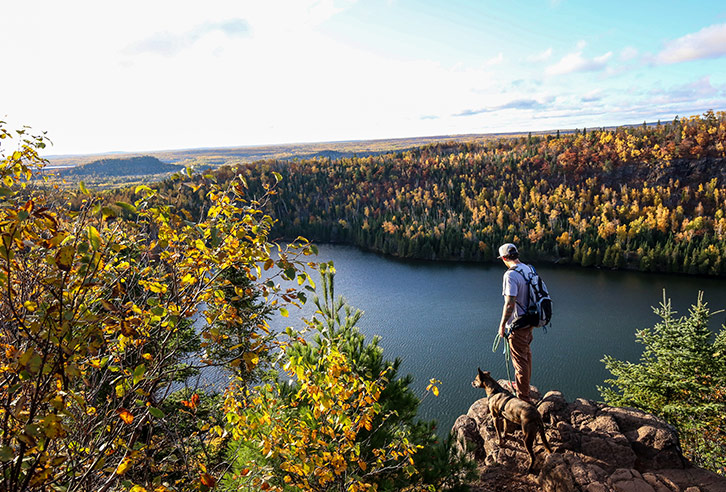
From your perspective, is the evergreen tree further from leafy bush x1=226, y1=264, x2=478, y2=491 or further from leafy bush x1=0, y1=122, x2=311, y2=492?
leafy bush x1=0, y1=122, x2=311, y2=492

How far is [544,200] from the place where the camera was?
108 meters

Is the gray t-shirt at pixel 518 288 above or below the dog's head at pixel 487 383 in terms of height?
above

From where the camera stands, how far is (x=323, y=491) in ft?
15.8

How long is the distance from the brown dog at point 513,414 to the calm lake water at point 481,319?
626 inches

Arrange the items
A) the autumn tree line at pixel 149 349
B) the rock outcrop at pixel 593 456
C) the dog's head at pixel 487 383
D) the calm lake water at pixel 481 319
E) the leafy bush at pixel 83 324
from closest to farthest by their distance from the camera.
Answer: the leafy bush at pixel 83 324 → the autumn tree line at pixel 149 349 → the rock outcrop at pixel 593 456 → the dog's head at pixel 487 383 → the calm lake water at pixel 481 319

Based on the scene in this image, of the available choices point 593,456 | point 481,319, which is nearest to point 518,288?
point 593,456

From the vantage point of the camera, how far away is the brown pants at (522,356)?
8.22 metres

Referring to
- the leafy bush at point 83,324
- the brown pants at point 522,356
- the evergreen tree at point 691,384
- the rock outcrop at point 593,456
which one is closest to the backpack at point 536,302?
the brown pants at point 522,356

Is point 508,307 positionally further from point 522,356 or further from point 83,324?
point 83,324

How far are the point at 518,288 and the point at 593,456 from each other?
3.93 meters

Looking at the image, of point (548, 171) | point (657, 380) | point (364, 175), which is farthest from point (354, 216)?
point (657, 380)

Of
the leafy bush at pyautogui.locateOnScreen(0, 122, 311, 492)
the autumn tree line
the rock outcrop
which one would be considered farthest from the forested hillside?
the leafy bush at pyautogui.locateOnScreen(0, 122, 311, 492)

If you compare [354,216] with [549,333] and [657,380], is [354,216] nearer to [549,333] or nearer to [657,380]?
[549,333]

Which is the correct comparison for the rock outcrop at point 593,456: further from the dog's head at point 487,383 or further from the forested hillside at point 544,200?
the forested hillside at point 544,200
